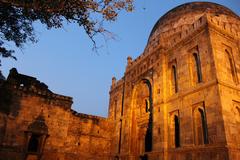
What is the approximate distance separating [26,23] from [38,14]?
149cm

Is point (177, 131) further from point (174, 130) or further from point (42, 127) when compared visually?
point (42, 127)

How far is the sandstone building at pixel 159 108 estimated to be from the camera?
11719mm

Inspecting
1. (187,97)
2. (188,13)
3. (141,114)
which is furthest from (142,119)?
(188,13)

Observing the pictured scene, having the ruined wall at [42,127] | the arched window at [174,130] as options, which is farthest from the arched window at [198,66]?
the ruined wall at [42,127]

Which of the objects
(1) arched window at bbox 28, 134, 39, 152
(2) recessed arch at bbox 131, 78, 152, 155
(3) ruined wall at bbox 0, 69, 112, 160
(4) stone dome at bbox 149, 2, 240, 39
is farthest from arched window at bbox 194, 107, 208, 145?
(1) arched window at bbox 28, 134, 39, 152

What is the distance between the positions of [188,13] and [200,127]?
13.7 m

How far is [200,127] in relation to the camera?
12180 millimetres

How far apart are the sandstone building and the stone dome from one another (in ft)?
0.33

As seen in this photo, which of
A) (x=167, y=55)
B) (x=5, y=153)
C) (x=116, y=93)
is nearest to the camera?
(x=5, y=153)

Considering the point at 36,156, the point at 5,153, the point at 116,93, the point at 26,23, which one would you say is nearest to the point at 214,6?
the point at 116,93

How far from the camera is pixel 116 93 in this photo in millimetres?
23422

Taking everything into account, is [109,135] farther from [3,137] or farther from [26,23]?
[26,23]

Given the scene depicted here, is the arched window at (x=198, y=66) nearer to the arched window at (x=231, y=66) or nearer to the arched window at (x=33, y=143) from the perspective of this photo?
the arched window at (x=231, y=66)

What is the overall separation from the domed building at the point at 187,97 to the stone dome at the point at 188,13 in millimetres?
165
